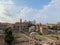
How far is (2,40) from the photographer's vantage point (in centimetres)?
3056

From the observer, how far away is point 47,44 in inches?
958

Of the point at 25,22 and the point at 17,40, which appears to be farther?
the point at 25,22

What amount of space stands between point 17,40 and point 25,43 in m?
1.88

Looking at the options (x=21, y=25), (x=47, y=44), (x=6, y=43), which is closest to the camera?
(x=47, y=44)

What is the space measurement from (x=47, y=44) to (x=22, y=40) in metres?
11.6

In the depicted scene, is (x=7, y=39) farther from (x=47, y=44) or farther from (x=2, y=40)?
(x=47, y=44)

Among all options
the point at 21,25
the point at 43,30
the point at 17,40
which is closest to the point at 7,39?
the point at 17,40

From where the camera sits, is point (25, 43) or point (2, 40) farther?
point (25, 43)

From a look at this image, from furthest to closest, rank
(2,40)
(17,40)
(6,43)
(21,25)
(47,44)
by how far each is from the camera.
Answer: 1. (21,25)
2. (17,40)
3. (6,43)
4. (2,40)
5. (47,44)

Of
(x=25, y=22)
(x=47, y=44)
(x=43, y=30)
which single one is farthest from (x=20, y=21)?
(x=47, y=44)

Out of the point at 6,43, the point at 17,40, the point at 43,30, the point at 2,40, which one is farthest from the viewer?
the point at 43,30

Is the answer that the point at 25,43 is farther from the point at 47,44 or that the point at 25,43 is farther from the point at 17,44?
the point at 47,44

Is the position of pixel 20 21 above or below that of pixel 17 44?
above

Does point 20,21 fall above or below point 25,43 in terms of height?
above
